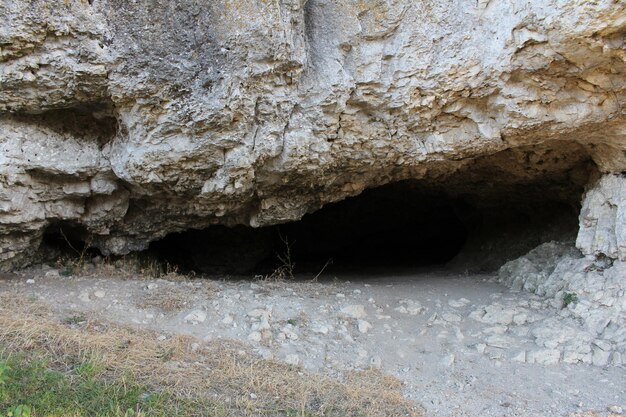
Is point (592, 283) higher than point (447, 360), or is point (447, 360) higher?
point (592, 283)

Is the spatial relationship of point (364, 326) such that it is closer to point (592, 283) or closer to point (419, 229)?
point (592, 283)

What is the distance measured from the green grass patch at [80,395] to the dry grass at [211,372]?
0.10 metres

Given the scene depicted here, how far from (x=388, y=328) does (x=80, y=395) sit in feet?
9.45

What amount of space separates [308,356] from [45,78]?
3.37 metres

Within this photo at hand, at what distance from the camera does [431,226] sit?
447 inches

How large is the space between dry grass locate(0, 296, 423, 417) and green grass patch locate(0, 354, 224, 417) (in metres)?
0.10

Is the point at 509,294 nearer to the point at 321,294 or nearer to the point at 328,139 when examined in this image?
the point at 321,294

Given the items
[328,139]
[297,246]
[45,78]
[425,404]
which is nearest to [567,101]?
[328,139]

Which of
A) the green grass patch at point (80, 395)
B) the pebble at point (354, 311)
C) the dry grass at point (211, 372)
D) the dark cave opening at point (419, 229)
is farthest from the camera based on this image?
the dark cave opening at point (419, 229)

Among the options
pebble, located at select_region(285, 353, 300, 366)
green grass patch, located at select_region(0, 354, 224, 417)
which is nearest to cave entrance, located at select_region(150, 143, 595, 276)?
pebble, located at select_region(285, 353, 300, 366)

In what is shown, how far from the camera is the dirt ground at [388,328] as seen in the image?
4180mm

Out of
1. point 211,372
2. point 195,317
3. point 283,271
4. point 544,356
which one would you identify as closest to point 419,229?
point 283,271

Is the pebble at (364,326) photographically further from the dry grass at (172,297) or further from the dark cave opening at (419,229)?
the dark cave opening at (419,229)

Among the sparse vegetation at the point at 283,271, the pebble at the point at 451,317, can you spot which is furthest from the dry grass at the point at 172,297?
the pebble at the point at 451,317
